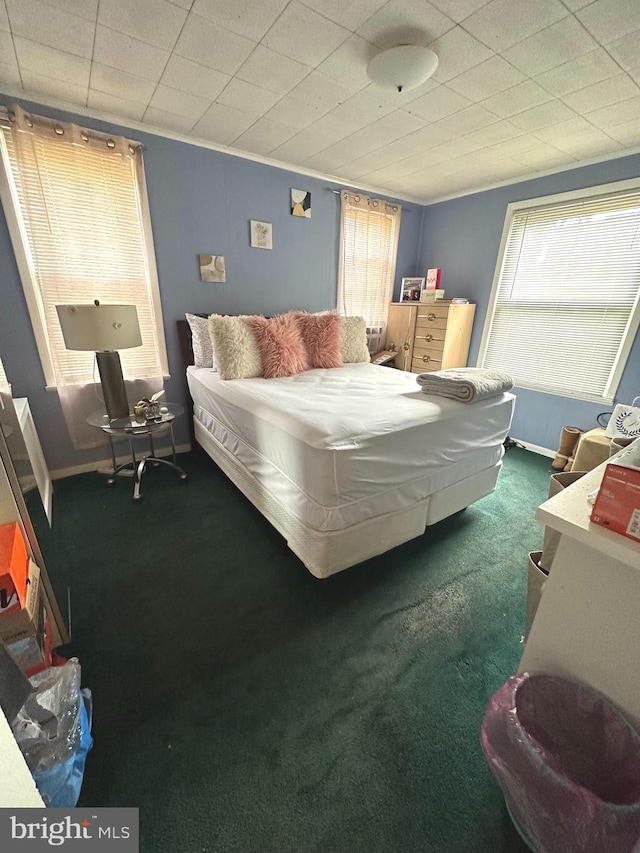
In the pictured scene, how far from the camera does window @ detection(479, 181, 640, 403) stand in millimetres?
2572

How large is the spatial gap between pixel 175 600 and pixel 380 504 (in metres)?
1.01

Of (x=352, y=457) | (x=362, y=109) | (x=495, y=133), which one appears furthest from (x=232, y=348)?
(x=495, y=133)

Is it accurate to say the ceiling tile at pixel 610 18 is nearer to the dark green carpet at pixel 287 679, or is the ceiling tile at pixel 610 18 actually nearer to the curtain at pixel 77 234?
the dark green carpet at pixel 287 679

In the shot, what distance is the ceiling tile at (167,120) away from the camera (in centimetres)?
211

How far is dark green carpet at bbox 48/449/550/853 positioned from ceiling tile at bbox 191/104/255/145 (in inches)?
98.4

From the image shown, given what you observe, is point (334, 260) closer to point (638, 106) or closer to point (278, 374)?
point (278, 374)

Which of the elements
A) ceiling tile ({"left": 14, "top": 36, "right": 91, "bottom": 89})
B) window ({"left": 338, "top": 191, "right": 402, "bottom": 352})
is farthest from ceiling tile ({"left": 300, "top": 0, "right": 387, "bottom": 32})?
window ({"left": 338, "top": 191, "right": 402, "bottom": 352})

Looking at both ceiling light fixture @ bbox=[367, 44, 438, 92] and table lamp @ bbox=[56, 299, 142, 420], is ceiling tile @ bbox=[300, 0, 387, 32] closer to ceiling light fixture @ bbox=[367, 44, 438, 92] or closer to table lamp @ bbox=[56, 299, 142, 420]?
ceiling light fixture @ bbox=[367, 44, 438, 92]

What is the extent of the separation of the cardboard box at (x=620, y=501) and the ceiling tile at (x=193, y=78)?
2419mm

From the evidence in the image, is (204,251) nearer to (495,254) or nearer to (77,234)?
(77,234)

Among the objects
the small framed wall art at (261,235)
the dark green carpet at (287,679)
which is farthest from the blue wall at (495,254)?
the small framed wall art at (261,235)

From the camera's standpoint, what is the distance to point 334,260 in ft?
11.1

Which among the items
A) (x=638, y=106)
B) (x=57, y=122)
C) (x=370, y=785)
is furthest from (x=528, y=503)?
(x=57, y=122)

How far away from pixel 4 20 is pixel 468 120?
2354 millimetres
